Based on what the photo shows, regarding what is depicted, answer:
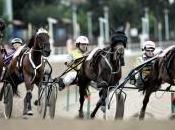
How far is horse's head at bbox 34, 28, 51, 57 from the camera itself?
13.1 metres

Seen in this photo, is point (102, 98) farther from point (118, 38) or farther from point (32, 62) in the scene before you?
point (32, 62)

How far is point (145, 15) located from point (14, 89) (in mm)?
67245

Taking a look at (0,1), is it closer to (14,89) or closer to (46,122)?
(14,89)

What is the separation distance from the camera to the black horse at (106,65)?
12961 millimetres

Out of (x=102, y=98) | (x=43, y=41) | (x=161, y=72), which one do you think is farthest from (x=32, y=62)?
(x=161, y=72)

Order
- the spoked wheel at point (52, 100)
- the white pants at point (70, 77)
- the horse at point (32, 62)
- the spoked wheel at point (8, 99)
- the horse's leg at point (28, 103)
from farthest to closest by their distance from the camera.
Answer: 1. the white pants at point (70, 77)
2. the spoked wheel at point (8, 99)
3. the horse at point (32, 62)
4. the spoked wheel at point (52, 100)
5. the horse's leg at point (28, 103)

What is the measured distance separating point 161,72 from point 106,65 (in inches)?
44.7

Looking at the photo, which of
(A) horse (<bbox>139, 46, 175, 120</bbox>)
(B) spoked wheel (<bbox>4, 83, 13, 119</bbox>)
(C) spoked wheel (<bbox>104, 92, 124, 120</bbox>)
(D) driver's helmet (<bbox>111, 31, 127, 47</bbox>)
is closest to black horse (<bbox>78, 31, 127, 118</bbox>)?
(D) driver's helmet (<bbox>111, 31, 127, 47</bbox>)

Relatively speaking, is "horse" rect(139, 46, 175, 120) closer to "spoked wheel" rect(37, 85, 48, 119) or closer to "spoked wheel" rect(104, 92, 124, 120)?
"spoked wheel" rect(104, 92, 124, 120)

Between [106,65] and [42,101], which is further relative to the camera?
[106,65]

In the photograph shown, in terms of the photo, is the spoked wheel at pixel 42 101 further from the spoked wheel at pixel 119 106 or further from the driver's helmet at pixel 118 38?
the driver's helmet at pixel 118 38

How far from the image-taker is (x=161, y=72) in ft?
41.1

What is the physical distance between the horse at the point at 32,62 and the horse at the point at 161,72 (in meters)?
1.73

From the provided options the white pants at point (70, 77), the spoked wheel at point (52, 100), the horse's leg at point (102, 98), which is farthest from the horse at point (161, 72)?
the white pants at point (70, 77)
